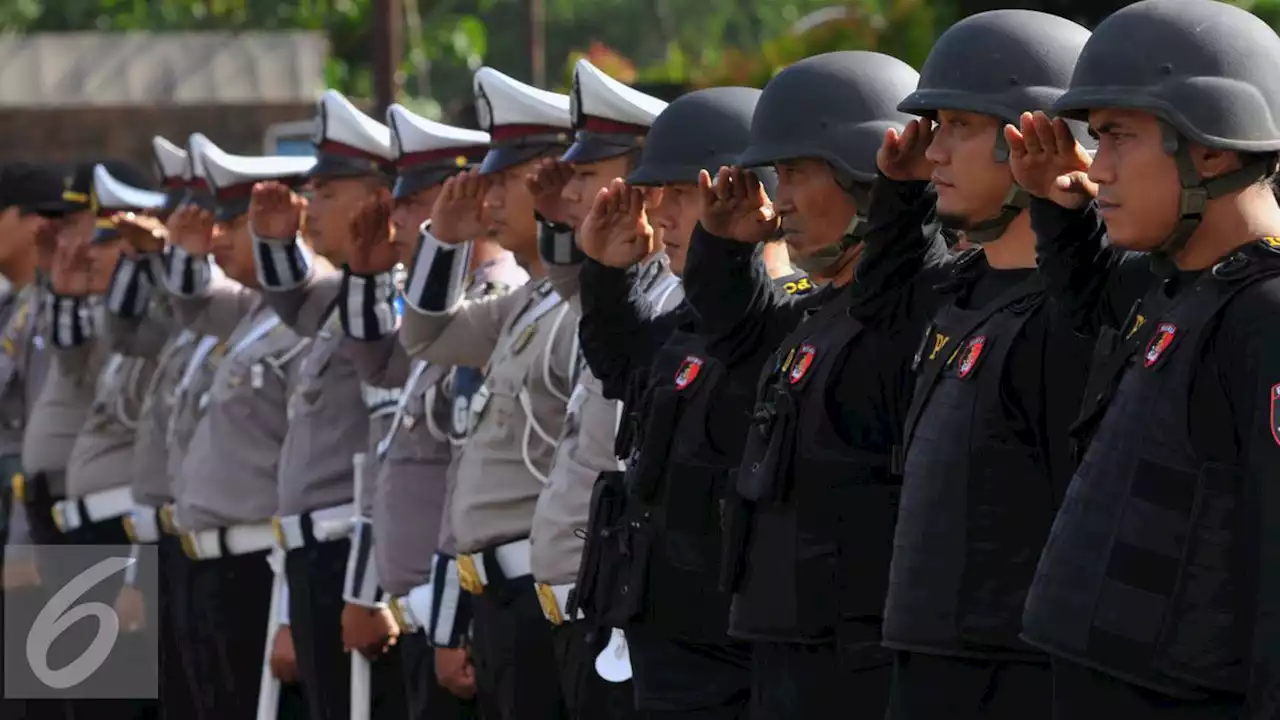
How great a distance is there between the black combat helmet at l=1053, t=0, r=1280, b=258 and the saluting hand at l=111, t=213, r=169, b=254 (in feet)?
23.7

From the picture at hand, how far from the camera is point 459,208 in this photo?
772cm

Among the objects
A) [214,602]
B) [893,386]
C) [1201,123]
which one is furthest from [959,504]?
[214,602]

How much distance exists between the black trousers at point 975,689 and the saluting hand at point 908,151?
107cm

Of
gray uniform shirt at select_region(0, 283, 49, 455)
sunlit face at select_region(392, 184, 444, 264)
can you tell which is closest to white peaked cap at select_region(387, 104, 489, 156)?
sunlit face at select_region(392, 184, 444, 264)

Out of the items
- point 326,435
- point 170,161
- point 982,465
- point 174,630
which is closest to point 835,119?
point 982,465

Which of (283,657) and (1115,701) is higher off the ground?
(1115,701)

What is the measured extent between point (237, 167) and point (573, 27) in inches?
1375

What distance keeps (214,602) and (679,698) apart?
4.04 metres

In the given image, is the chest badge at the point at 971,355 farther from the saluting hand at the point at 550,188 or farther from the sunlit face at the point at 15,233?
the sunlit face at the point at 15,233

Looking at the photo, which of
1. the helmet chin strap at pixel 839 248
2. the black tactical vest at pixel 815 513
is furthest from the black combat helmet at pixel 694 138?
the black tactical vest at pixel 815 513

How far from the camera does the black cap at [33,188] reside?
12711 millimetres

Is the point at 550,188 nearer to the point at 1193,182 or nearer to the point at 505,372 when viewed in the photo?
the point at 505,372

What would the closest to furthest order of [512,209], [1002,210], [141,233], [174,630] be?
[1002,210]
[512,209]
[174,630]
[141,233]

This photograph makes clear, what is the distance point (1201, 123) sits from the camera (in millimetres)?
4168
